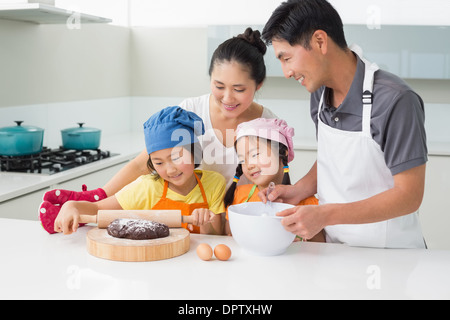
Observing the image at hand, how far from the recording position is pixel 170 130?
4.91ft

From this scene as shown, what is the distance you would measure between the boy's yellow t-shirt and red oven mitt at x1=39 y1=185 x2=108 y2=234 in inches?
3.0

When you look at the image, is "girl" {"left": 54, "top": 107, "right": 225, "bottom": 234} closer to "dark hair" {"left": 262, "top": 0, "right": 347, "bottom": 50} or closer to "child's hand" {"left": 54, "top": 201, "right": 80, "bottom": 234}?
"child's hand" {"left": 54, "top": 201, "right": 80, "bottom": 234}

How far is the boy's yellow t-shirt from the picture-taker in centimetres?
159

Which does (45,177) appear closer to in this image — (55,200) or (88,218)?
(55,200)

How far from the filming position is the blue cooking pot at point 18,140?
8.16ft

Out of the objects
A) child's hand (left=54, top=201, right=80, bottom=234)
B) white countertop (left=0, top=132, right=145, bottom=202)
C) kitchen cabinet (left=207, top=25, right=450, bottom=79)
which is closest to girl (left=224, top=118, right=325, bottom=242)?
child's hand (left=54, top=201, right=80, bottom=234)

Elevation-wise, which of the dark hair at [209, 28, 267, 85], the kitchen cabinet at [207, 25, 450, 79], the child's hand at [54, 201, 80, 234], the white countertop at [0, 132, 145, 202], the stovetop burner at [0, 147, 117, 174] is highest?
the kitchen cabinet at [207, 25, 450, 79]

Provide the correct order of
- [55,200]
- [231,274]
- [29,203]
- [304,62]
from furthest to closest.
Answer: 1. [29,203]
2. [55,200]
3. [304,62]
4. [231,274]

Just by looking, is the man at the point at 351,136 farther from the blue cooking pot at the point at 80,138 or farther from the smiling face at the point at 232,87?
the blue cooking pot at the point at 80,138

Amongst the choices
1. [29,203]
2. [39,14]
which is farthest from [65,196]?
[39,14]

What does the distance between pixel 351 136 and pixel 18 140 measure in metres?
1.79

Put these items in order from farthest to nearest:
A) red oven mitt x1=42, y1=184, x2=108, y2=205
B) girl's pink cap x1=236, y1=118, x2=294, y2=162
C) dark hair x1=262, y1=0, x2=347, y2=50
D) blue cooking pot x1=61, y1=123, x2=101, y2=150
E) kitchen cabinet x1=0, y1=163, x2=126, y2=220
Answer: blue cooking pot x1=61, y1=123, x2=101, y2=150 → kitchen cabinet x1=0, y1=163, x2=126, y2=220 → girl's pink cap x1=236, y1=118, x2=294, y2=162 → red oven mitt x1=42, y1=184, x2=108, y2=205 → dark hair x1=262, y1=0, x2=347, y2=50

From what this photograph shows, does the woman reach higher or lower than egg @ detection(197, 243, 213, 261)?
higher
